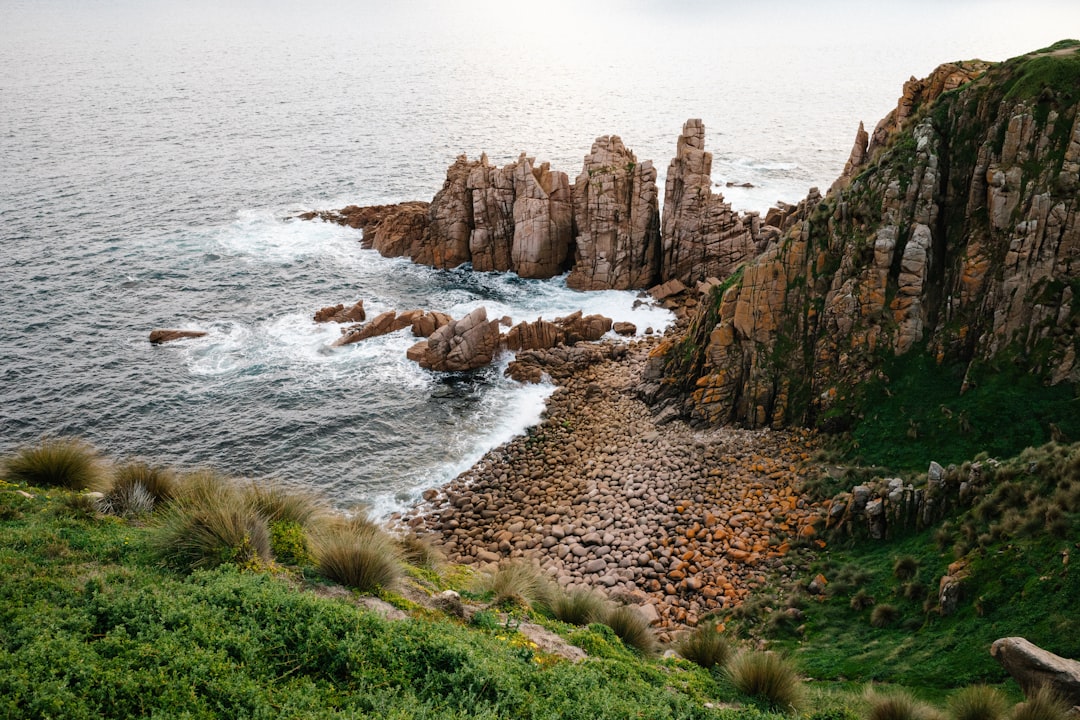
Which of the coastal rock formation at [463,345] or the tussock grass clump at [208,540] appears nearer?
the tussock grass clump at [208,540]

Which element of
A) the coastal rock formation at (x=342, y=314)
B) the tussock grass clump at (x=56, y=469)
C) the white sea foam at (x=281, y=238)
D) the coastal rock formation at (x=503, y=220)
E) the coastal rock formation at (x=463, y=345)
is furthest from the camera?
the white sea foam at (x=281, y=238)

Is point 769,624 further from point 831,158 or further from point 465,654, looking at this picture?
point 831,158

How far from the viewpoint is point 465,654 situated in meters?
10.0

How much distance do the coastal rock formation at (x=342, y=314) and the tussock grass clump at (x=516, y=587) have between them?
30.8 m

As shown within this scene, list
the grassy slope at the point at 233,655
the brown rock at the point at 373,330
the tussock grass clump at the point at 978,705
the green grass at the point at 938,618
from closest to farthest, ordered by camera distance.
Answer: the grassy slope at the point at 233,655
the tussock grass clump at the point at 978,705
the green grass at the point at 938,618
the brown rock at the point at 373,330

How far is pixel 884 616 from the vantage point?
16875mm

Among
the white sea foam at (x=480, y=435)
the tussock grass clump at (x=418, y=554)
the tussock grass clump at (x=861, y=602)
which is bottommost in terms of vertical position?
the white sea foam at (x=480, y=435)

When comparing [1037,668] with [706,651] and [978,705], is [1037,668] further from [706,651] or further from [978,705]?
[706,651]

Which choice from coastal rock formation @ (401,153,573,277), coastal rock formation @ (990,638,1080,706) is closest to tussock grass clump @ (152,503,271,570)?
coastal rock formation @ (990,638,1080,706)

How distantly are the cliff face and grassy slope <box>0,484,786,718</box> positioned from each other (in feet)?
59.2

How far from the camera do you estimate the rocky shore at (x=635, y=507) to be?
2172 centimetres

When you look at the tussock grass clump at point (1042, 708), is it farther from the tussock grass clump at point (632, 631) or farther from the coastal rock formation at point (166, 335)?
the coastal rock formation at point (166, 335)

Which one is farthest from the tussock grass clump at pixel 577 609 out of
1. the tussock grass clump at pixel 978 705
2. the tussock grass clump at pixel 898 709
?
the tussock grass clump at pixel 978 705

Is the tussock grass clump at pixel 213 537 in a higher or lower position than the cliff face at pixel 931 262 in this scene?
lower
